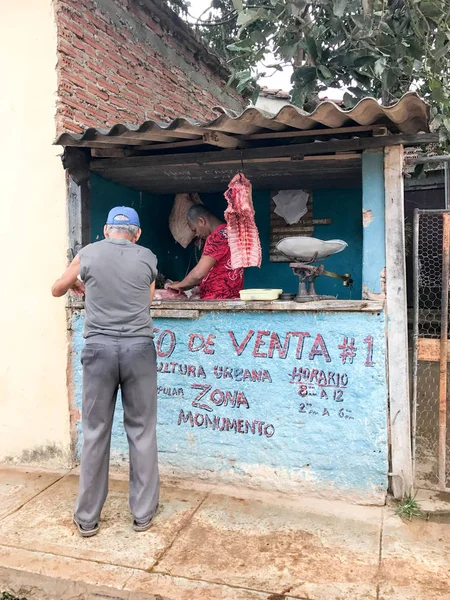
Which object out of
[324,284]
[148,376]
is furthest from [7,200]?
[324,284]

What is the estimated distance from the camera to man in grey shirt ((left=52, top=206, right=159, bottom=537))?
10.7ft

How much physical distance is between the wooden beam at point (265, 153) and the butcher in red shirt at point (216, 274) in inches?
28.5

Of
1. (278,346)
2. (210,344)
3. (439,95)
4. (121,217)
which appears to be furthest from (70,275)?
(439,95)

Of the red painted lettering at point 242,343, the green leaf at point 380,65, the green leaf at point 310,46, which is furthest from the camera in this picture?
the green leaf at point 310,46

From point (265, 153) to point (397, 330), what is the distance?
1729 mm

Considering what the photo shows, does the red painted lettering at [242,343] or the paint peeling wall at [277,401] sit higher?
the red painted lettering at [242,343]

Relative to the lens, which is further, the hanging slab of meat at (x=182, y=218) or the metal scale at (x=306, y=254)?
the hanging slab of meat at (x=182, y=218)

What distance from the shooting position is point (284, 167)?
430cm

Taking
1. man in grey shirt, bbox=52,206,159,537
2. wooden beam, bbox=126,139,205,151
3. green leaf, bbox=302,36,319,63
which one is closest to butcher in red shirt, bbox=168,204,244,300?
wooden beam, bbox=126,139,205,151

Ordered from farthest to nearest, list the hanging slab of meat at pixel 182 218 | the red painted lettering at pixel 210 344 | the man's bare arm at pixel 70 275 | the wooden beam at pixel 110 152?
the hanging slab of meat at pixel 182 218, the wooden beam at pixel 110 152, the red painted lettering at pixel 210 344, the man's bare arm at pixel 70 275

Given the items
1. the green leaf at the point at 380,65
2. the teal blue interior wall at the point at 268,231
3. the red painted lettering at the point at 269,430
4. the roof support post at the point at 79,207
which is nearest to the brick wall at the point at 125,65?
the roof support post at the point at 79,207

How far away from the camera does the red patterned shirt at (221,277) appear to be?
450 centimetres

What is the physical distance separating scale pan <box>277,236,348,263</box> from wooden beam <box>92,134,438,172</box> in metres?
0.68

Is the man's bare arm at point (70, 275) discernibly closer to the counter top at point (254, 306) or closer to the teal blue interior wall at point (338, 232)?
the counter top at point (254, 306)
